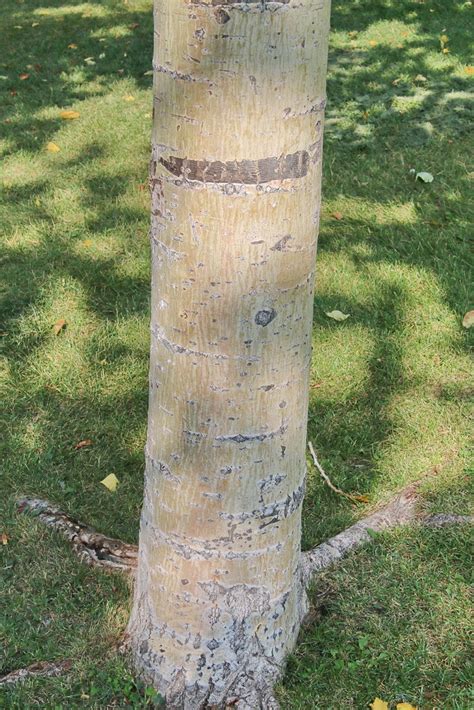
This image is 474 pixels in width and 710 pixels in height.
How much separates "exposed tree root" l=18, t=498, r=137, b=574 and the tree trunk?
0.36 metres

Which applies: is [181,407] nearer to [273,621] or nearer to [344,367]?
[273,621]

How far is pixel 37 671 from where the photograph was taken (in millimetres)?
2387

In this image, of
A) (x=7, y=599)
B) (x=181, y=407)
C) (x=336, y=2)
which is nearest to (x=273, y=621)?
(x=181, y=407)

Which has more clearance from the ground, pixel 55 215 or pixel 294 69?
pixel 294 69

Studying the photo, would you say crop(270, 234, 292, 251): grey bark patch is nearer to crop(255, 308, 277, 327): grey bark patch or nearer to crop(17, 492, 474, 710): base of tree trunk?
crop(255, 308, 277, 327): grey bark patch

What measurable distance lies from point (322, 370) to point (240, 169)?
6.53ft

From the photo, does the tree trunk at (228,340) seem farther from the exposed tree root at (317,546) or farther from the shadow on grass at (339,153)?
the shadow on grass at (339,153)

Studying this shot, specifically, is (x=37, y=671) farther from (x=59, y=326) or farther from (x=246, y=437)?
(x=59, y=326)

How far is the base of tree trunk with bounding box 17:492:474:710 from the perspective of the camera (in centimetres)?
225

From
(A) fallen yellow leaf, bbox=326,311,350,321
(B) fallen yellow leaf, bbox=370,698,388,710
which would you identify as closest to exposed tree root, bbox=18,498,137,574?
(B) fallen yellow leaf, bbox=370,698,388,710

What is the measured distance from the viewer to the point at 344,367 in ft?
12.0

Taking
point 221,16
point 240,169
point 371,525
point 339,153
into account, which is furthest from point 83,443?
point 339,153

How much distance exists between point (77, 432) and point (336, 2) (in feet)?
24.0

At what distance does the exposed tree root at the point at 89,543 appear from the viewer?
2736mm
